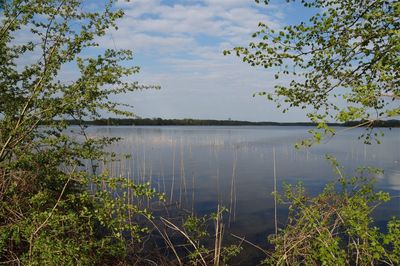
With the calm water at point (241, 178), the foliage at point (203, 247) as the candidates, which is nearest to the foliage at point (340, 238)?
the foliage at point (203, 247)

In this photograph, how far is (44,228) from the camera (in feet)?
20.3

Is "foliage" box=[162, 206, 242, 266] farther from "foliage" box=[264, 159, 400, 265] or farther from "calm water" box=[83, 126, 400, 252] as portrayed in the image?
"calm water" box=[83, 126, 400, 252]

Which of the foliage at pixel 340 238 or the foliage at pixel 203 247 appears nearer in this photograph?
the foliage at pixel 340 238

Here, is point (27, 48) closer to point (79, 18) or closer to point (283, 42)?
point (79, 18)

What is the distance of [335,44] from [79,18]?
17.0 ft

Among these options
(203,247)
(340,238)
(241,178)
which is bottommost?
(241,178)

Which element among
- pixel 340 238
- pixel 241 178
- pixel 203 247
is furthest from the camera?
pixel 241 178

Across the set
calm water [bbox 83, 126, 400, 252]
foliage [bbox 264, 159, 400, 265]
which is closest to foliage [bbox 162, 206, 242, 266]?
foliage [bbox 264, 159, 400, 265]

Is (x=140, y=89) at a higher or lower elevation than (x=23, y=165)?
higher

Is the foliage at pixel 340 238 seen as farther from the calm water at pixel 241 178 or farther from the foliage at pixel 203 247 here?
the calm water at pixel 241 178

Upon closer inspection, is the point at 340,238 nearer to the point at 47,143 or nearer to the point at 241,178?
the point at 47,143

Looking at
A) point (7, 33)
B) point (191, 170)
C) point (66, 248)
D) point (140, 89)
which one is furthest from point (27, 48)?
point (191, 170)

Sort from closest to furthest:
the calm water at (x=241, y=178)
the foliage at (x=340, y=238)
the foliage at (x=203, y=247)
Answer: the foliage at (x=340, y=238) → the foliage at (x=203, y=247) → the calm water at (x=241, y=178)

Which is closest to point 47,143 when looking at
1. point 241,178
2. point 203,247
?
point 203,247
